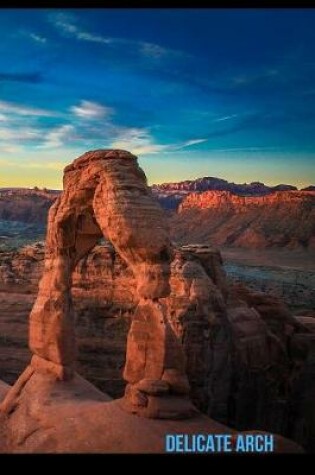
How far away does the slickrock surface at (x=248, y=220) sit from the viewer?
82.9 meters

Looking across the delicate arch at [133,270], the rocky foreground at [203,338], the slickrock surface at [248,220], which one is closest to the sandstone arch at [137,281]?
the delicate arch at [133,270]

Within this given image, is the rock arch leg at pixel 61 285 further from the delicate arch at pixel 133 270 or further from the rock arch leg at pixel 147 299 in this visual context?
the rock arch leg at pixel 147 299

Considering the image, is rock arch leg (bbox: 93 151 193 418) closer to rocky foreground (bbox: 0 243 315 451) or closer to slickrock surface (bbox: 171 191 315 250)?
rocky foreground (bbox: 0 243 315 451)

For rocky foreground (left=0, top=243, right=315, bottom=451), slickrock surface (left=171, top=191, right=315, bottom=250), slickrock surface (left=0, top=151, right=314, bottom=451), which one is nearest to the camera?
slickrock surface (left=0, top=151, right=314, bottom=451)

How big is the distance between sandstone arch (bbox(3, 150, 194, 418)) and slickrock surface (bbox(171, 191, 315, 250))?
233 ft

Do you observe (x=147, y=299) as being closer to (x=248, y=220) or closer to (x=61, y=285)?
(x=61, y=285)

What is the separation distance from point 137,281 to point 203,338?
5927 millimetres

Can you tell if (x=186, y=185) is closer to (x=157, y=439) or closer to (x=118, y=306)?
(x=118, y=306)

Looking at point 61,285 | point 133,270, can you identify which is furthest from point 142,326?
point 61,285

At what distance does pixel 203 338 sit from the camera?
16.0 metres

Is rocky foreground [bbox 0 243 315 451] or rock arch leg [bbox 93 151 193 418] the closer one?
rock arch leg [bbox 93 151 193 418]

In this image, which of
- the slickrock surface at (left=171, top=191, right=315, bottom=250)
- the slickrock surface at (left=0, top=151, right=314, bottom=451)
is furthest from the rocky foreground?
the slickrock surface at (left=171, top=191, right=315, bottom=250)

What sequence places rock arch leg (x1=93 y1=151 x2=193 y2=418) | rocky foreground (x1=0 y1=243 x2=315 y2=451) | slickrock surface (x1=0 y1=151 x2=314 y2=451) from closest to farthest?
rock arch leg (x1=93 y1=151 x2=193 y2=418), slickrock surface (x1=0 y1=151 x2=314 y2=451), rocky foreground (x1=0 y1=243 x2=315 y2=451)

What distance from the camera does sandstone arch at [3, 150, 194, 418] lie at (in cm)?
992
